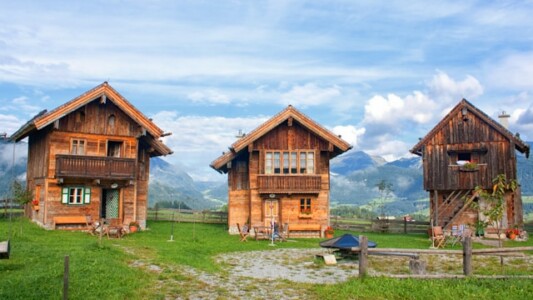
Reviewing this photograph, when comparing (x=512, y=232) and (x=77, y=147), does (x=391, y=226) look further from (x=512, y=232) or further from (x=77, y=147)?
(x=77, y=147)

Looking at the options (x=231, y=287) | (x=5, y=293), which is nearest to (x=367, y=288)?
(x=231, y=287)

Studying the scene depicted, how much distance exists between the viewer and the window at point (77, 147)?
2978 cm

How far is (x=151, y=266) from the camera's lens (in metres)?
16.2

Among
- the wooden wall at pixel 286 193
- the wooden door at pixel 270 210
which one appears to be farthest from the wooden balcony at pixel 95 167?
the wooden door at pixel 270 210

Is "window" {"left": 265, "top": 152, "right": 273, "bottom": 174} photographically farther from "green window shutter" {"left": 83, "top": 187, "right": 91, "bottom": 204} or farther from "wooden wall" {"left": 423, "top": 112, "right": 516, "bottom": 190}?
"green window shutter" {"left": 83, "top": 187, "right": 91, "bottom": 204}

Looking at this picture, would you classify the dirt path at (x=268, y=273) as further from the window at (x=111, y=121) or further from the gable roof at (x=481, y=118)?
the window at (x=111, y=121)

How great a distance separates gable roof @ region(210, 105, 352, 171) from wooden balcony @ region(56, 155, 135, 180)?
19.4 feet

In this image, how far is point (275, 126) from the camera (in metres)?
31.9

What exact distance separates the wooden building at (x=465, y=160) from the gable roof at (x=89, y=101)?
18.7m

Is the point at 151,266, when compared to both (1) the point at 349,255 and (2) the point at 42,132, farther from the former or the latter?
(2) the point at 42,132

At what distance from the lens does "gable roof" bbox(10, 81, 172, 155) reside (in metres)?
27.8

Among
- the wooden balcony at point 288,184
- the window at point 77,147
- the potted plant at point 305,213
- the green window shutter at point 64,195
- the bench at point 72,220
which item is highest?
the window at point 77,147

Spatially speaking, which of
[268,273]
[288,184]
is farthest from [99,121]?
[268,273]

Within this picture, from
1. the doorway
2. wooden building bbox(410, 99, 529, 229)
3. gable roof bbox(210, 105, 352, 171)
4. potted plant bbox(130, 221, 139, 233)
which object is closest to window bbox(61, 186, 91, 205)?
the doorway
